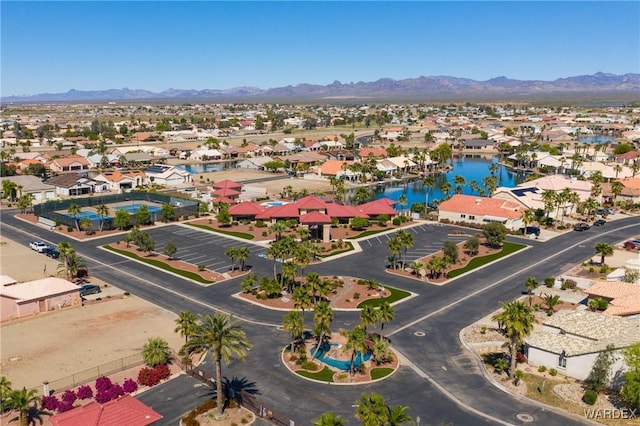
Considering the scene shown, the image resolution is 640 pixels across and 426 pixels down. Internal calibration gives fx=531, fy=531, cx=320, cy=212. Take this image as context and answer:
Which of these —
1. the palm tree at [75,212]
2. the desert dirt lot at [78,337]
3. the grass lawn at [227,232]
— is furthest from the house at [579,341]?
the palm tree at [75,212]

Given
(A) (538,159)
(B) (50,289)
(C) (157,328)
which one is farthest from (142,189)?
(A) (538,159)

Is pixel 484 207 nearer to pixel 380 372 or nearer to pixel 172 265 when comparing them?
pixel 172 265

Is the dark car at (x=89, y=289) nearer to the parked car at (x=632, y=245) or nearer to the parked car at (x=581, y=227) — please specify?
the parked car at (x=632, y=245)

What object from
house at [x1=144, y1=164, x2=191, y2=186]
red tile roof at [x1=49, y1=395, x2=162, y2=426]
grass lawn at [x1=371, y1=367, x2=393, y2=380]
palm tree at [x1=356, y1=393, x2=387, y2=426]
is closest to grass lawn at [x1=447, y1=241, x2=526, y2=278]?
grass lawn at [x1=371, y1=367, x2=393, y2=380]

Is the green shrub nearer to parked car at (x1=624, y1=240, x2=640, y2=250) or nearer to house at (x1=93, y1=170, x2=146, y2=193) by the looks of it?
parked car at (x1=624, y1=240, x2=640, y2=250)

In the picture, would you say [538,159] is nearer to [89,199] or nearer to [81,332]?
[89,199]

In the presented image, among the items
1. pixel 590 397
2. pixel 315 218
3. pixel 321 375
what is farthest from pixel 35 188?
pixel 590 397
